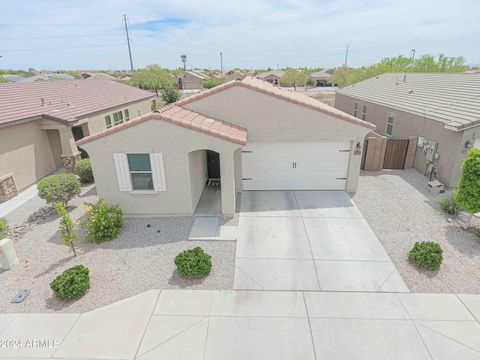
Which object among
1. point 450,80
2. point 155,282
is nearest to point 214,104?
point 155,282

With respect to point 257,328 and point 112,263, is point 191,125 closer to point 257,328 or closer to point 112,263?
point 112,263

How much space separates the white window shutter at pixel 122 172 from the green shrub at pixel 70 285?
3.47 metres

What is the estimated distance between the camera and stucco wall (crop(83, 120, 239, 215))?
8.88m

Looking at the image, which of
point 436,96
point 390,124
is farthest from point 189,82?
point 436,96

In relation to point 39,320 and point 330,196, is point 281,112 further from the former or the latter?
point 39,320

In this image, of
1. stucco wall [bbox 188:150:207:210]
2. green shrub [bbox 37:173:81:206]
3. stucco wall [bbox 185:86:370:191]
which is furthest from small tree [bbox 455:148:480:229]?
green shrub [bbox 37:173:81:206]

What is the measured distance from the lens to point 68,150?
14.4 metres

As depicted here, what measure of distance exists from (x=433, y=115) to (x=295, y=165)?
735cm

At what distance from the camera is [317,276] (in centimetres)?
701

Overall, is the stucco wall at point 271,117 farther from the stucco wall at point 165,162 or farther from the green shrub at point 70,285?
the green shrub at point 70,285

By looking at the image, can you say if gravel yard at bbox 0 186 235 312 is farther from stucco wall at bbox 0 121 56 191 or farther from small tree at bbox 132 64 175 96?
small tree at bbox 132 64 175 96

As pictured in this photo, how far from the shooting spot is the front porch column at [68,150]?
1423cm

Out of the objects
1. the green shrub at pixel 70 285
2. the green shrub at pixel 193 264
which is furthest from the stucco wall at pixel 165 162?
the green shrub at pixel 70 285

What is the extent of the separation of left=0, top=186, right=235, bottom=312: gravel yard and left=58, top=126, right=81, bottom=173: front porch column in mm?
5092
